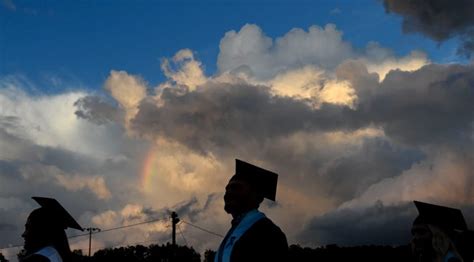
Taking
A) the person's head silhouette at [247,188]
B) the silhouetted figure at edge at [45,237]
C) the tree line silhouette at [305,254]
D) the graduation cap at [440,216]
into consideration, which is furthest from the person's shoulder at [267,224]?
the tree line silhouette at [305,254]

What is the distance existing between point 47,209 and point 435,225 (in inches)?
197

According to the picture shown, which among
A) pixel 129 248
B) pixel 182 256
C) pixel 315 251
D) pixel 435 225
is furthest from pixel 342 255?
pixel 435 225

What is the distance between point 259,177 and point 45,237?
2431mm

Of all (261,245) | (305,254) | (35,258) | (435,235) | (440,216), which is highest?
(305,254)

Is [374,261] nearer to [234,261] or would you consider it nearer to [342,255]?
[342,255]

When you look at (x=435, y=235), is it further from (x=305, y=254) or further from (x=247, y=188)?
(x=305, y=254)

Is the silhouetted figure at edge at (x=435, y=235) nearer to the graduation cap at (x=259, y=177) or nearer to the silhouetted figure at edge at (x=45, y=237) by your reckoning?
the graduation cap at (x=259, y=177)

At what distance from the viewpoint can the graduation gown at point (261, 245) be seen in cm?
573

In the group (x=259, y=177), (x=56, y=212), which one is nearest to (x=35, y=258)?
(x=56, y=212)

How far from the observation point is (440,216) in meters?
9.04

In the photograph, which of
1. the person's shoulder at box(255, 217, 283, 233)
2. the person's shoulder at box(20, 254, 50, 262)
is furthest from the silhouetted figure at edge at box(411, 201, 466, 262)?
the person's shoulder at box(20, 254, 50, 262)

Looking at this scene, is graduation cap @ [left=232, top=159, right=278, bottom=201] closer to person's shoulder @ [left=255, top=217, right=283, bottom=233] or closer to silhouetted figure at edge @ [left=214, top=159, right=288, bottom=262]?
silhouetted figure at edge @ [left=214, top=159, right=288, bottom=262]

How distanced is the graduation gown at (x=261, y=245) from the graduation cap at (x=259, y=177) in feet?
2.13

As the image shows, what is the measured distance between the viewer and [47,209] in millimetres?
7359
